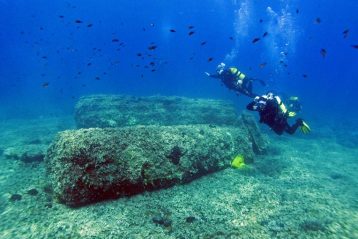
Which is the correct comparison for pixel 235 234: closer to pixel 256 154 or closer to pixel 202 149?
pixel 202 149

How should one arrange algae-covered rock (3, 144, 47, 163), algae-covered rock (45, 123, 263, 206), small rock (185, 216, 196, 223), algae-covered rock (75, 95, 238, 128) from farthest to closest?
algae-covered rock (75, 95, 238, 128)
algae-covered rock (3, 144, 47, 163)
algae-covered rock (45, 123, 263, 206)
small rock (185, 216, 196, 223)

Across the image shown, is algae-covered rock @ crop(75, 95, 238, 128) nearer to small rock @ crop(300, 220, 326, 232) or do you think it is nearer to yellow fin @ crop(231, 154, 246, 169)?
yellow fin @ crop(231, 154, 246, 169)

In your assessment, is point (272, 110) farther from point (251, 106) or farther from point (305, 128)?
point (305, 128)

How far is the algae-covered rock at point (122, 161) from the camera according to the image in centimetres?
620

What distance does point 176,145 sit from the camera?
762 cm

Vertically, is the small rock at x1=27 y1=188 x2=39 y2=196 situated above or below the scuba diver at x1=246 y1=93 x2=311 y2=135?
below

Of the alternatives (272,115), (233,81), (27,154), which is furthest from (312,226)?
(27,154)

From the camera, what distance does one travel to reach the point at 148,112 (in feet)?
41.9

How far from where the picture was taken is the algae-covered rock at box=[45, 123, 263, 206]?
620 centimetres

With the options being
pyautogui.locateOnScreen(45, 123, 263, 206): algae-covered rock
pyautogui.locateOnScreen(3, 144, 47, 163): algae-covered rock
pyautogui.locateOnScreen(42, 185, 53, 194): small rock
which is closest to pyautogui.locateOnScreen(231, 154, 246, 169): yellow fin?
pyautogui.locateOnScreen(45, 123, 263, 206): algae-covered rock

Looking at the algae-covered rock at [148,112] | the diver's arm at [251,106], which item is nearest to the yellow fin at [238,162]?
the diver's arm at [251,106]

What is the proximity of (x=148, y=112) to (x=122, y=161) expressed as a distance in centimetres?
638

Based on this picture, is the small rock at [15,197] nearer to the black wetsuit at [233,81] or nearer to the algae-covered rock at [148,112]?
the algae-covered rock at [148,112]

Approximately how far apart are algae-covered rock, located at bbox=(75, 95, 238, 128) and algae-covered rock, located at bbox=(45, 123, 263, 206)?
13.8 feet
